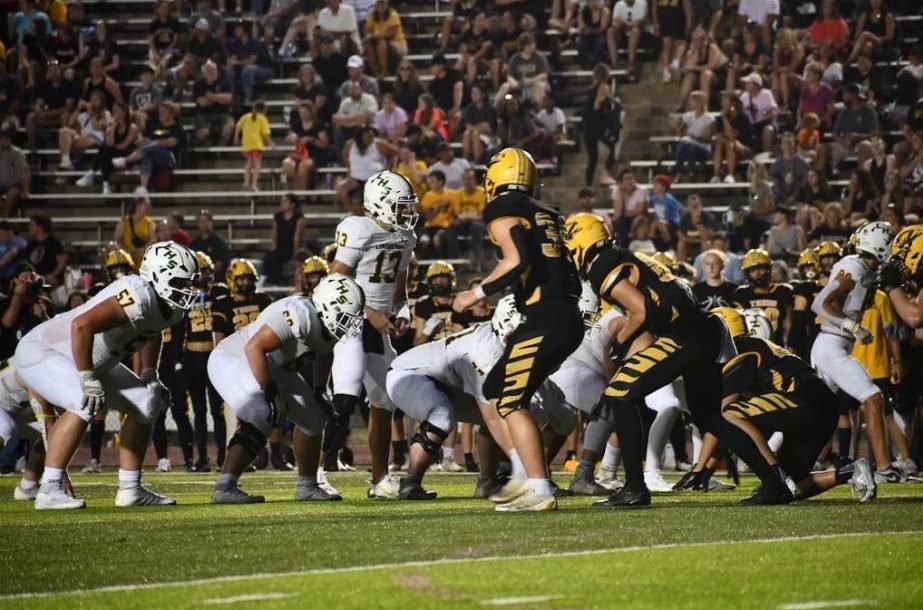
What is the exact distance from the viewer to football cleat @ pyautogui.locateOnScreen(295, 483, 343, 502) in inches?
415

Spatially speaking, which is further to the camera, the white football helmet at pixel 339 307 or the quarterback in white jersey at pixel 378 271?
the quarterback in white jersey at pixel 378 271

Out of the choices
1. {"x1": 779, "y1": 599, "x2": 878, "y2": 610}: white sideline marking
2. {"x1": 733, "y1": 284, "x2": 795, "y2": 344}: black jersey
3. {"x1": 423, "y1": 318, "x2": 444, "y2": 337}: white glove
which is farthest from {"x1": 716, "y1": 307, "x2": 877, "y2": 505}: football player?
{"x1": 423, "y1": 318, "x2": 444, "y2": 337}: white glove

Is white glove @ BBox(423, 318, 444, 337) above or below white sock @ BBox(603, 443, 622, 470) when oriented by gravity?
above

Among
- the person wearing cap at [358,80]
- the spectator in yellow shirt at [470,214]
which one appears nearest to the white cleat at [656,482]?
the spectator in yellow shirt at [470,214]

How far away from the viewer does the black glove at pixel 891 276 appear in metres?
11.5

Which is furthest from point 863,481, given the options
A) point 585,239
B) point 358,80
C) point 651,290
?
point 358,80

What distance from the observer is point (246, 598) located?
5812 millimetres

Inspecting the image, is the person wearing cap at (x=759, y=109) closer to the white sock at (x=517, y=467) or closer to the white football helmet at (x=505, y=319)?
the white football helmet at (x=505, y=319)

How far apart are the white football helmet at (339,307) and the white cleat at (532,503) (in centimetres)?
169

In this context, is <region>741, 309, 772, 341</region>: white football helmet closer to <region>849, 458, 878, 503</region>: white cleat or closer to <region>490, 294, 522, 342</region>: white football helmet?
<region>490, 294, 522, 342</region>: white football helmet

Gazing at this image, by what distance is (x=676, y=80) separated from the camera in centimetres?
2247

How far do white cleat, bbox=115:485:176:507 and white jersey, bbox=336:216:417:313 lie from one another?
88.1 inches

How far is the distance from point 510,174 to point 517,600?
13.1ft

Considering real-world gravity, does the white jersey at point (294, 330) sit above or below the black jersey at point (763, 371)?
above
